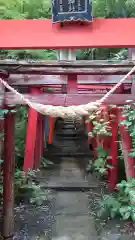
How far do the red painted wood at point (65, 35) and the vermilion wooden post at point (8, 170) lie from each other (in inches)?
48.0

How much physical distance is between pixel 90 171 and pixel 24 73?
23.0 ft

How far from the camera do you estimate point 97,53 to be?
13.4m

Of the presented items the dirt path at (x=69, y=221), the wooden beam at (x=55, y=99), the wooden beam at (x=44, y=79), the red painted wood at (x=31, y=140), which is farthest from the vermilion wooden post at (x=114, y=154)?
the wooden beam at (x=55, y=99)

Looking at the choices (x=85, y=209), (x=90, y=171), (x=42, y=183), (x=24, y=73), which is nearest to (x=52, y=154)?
(x=90, y=171)

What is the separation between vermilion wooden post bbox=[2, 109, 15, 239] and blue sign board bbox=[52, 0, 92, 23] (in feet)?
5.55

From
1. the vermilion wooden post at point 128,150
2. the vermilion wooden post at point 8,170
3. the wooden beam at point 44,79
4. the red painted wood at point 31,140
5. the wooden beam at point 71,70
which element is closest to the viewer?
the wooden beam at point 71,70

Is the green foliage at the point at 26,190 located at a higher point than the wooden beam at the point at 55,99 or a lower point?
lower

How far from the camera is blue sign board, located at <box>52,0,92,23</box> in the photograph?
4.49 meters

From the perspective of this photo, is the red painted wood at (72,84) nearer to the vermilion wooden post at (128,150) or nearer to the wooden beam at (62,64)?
the wooden beam at (62,64)

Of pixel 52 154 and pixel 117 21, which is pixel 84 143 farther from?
pixel 117 21

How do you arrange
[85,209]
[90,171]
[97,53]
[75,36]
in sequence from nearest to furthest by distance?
[75,36] < [85,209] < [90,171] < [97,53]

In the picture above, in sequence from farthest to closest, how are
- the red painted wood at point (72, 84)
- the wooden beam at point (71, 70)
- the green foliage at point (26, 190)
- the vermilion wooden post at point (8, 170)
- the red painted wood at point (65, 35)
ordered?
Answer: the green foliage at point (26, 190), the vermilion wooden post at point (8, 170), the red painted wood at point (72, 84), the wooden beam at point (71, 70), the red painted wood at point (65, 35)

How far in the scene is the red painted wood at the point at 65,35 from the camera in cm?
442

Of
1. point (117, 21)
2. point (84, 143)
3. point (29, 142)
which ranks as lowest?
point (84, 143)
